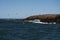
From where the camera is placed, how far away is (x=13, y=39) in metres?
25.5

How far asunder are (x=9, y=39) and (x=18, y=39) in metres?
1.15

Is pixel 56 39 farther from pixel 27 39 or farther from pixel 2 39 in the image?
pixel 2 39

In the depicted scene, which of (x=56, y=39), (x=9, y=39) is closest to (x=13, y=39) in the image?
(x=9, y=39)

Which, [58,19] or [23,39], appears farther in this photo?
[58,19]

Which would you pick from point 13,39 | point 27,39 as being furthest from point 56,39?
point 13,39

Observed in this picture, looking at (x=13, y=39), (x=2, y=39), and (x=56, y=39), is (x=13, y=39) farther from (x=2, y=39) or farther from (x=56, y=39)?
(x=56, y=39)

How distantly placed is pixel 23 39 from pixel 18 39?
2.08ft

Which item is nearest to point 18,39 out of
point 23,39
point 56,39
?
point 23,39

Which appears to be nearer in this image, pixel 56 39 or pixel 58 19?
pixel 56 39

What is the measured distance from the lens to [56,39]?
26.8 metres

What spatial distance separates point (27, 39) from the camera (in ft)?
85.6

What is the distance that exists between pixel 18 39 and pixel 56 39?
4824mm

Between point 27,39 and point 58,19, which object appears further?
point 58,19

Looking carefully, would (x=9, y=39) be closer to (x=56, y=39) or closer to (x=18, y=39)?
(x=18, y=39)
